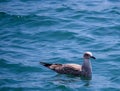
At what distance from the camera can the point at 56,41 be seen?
60.8 ft

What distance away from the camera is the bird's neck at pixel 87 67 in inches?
610

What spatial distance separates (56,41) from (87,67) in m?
3.29

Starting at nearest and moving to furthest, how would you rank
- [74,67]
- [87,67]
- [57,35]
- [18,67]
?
1. [87,67]
2. [74,67]
3. [18,67]
4. [57,35]

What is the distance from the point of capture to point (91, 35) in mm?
19188

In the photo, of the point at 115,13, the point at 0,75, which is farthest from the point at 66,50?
Result: the point at 115,13

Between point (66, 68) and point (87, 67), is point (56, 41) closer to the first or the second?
point (66, 68)

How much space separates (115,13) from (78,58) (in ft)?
18.0

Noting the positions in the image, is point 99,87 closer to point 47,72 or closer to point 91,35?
point 47,72

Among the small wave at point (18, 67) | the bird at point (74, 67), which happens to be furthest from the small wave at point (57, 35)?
the bird at point (74, 67)

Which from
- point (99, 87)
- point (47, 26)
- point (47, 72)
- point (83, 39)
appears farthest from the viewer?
point (47, 26)

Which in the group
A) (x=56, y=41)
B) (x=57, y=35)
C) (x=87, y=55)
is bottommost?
(x=87, y=55)

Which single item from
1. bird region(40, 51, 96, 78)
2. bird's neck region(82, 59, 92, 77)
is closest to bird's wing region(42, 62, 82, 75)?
bird region(40, 51, 96, 78)

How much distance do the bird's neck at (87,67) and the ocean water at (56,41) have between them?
26 cm

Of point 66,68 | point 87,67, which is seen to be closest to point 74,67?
point 66,68
